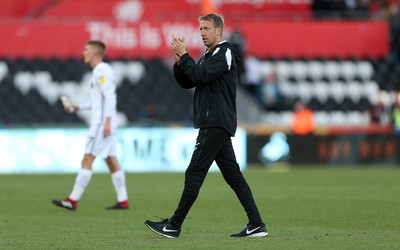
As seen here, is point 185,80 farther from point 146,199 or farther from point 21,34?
point 21,34

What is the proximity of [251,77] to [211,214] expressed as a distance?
1587 centimetres

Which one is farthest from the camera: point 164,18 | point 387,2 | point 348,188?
point 387,2

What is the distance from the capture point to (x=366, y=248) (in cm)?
916

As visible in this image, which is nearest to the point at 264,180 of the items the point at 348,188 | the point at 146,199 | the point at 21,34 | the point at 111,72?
the point at 348,188

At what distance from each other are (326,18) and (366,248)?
871 inches

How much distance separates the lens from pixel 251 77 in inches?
1121

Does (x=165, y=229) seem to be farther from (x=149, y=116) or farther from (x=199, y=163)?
(x=149, y=116)

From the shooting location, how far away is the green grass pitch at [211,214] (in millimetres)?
9680

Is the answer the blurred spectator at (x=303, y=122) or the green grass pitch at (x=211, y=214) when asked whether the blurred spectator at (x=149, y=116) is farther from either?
the green grass pitch at (x=211, y=214)

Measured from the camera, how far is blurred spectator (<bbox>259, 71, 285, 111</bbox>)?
91.7 ft

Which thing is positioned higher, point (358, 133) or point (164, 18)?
point (164, 18)

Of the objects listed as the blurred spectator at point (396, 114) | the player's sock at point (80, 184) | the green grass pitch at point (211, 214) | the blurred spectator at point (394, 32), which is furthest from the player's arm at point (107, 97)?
the blurred spectator at point (394, 32)

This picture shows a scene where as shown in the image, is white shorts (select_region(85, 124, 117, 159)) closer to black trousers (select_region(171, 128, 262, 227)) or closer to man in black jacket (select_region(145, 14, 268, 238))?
man in black jacket (select_region(145, 14, 268, 238))

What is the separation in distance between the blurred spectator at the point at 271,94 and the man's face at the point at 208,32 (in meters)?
18.1
